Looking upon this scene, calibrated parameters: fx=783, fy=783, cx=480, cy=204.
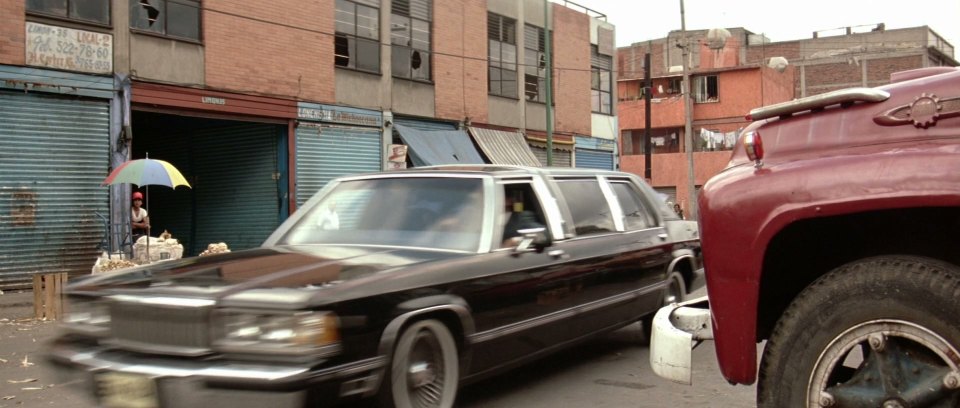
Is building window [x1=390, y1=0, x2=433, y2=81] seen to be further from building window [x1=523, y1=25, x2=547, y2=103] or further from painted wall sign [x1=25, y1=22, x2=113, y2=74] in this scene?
painted wall sign [x1=25, y1=22, x2=113, y2=74]

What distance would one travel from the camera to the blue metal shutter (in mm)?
28328

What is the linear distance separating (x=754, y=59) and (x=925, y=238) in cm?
5996

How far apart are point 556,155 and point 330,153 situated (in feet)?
33.0

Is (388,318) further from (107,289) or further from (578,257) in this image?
(578,257)

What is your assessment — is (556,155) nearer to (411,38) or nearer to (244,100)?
(411,38)

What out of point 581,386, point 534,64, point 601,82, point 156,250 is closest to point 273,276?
point 581,386

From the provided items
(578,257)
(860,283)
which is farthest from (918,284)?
(578,257)

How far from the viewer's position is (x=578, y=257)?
550cm

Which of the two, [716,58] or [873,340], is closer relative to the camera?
[873,340]

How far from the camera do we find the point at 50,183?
45.8 feet

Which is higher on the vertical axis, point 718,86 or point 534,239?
point 718,86

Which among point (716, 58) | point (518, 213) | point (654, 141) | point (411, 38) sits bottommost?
point (518, 213)

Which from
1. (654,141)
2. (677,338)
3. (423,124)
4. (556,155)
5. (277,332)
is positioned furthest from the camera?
(654,141)

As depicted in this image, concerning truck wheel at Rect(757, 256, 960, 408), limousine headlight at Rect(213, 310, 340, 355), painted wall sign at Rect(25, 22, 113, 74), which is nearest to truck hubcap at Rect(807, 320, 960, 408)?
truck wheel at Rect(757, 256, 960, 408)
